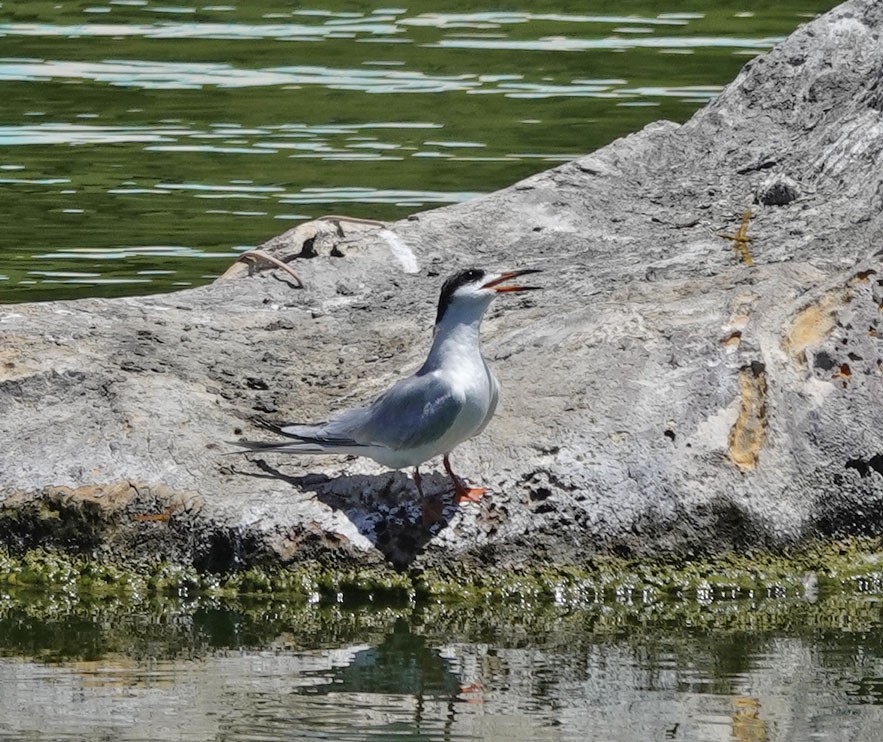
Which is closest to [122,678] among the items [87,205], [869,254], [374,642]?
[374,642]

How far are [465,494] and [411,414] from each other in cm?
36

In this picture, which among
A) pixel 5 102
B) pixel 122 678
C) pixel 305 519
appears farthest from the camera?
pixel 5 102

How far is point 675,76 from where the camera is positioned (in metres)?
16.5

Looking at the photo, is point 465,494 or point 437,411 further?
point 465,494

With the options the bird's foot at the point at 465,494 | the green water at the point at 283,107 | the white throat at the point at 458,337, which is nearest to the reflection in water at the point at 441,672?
the bird's foot at the point at 465,494

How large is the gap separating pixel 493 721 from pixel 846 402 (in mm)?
2119

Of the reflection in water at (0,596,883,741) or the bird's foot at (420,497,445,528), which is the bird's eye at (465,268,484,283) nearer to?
the bird's foot at (420,497,445,528)

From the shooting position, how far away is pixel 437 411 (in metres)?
6.08

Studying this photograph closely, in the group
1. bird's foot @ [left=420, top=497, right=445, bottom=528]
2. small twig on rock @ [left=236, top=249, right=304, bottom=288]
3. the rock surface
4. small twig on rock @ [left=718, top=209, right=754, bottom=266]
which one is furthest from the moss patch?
small twig on rock @ [left=236, top=249, right=304, bottom=288]

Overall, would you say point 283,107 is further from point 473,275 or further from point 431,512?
point 431,512

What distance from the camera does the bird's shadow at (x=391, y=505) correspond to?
629 centimetres

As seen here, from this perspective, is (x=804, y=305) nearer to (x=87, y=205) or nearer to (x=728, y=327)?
(x=728, y=327)

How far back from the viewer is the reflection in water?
5094 mm

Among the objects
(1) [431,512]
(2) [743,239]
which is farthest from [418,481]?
(2) [743,239]
